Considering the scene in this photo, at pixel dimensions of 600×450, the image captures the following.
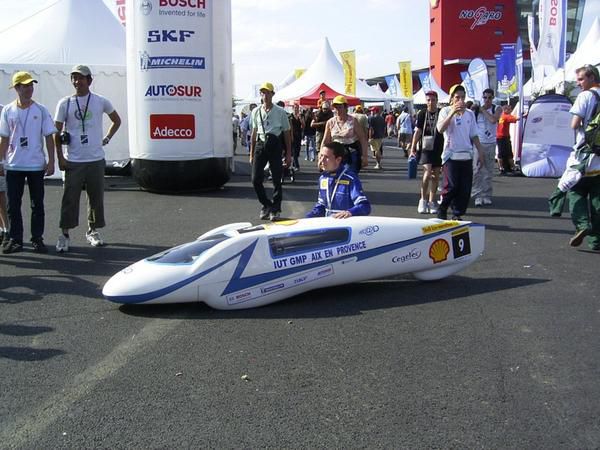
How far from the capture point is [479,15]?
6594cm

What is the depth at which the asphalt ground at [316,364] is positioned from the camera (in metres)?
3.08

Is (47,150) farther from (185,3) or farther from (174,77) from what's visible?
(185,3)

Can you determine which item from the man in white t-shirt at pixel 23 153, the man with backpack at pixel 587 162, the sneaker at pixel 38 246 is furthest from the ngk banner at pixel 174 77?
the man with backpack at pixel 587 162

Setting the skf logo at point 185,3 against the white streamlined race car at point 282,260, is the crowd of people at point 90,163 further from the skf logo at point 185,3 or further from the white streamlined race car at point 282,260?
the skf logo at point 185,3

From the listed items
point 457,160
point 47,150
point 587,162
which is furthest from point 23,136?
point 587,162

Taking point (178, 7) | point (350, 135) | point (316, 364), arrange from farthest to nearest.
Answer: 1. point (178, 7)
2. point (350, 135)
3. point (316, 364)

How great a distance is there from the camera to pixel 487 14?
6594 centimetres

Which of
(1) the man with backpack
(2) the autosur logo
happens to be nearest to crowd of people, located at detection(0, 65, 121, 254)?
(1) the man with backpack

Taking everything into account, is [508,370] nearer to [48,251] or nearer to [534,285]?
[534,285]

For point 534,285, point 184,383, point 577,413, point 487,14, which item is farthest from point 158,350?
point 487,14

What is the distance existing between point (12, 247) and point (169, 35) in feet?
17.7

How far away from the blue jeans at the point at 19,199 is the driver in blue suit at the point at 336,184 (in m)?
3.22

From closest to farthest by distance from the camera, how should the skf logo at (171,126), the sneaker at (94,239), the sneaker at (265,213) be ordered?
the sneaker at (94,239) → the sneaker at (265,213) → the skf logo at (171,126)

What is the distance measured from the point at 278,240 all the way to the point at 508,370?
2033mm
